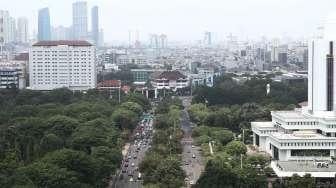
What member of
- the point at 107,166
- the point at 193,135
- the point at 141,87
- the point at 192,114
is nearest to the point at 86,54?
the point at 141,87

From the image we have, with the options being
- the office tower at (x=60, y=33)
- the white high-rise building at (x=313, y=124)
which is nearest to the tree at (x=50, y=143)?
the white high-rise building at (x=313, y=124)

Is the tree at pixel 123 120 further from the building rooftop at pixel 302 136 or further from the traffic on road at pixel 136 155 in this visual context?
the building rooftop at pixel 302 136

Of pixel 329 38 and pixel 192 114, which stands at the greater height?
pixel 329 38

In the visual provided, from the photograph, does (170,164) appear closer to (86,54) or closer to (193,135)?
(193,135)

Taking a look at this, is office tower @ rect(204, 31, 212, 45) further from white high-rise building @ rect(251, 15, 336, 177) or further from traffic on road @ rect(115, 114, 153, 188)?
white high-rise building @ rect(251, 15, 336, 177)

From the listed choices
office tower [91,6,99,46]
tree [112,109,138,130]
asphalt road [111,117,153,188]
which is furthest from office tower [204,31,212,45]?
tree [112,109,138,130]

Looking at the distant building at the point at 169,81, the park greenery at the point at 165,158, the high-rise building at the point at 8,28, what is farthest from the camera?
the high-rise building at the point at 8,28
